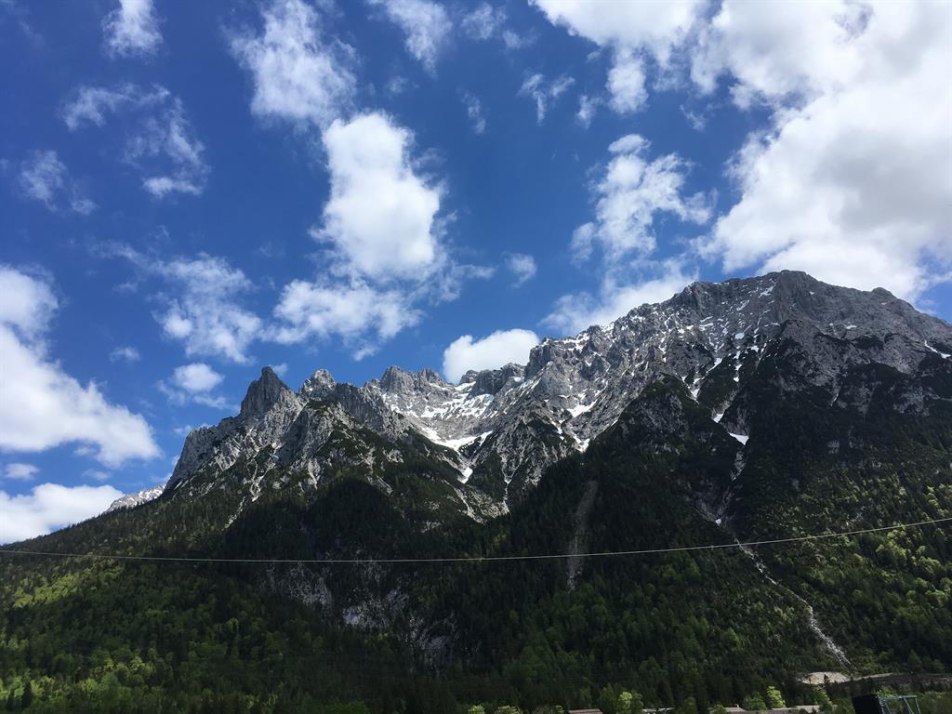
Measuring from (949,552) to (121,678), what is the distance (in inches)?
8602

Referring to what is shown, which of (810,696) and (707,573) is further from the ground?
(707,573)

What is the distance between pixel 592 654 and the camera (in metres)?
172

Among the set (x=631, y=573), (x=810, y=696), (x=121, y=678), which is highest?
(x=631, y=573)

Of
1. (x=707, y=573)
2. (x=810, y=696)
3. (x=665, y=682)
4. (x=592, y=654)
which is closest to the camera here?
(x=810, y=696)

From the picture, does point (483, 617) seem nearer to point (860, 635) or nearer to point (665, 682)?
point (665, 682)

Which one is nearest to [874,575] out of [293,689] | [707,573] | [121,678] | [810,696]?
[707,573]

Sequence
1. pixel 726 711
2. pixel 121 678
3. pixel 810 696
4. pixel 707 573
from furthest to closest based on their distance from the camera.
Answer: pixel 707 573
pixel 121 678
pixel 810 696
pixel 726 711

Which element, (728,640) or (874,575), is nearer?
(728,640)

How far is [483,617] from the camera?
199m

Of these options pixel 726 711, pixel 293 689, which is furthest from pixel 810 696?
pixel 293 689

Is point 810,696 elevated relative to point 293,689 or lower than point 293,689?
lower

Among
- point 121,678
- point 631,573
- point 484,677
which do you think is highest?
point 631,573

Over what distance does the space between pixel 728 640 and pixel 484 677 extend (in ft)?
205

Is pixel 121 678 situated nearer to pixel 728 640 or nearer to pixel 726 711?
pixel 726 711
